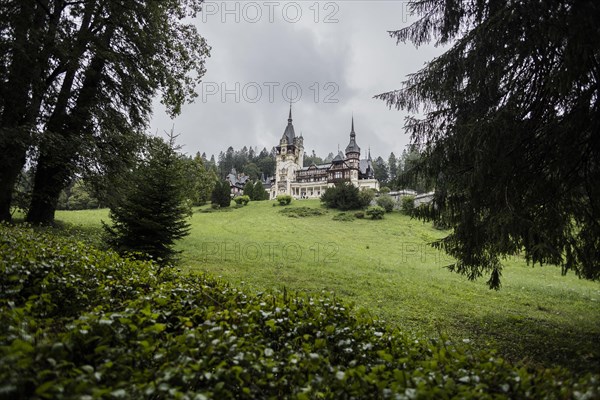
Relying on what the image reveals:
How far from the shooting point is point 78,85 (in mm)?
12039

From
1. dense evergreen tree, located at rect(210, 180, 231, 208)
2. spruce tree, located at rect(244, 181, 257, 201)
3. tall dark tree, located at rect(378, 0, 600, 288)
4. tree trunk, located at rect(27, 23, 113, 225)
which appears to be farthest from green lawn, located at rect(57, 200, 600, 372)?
spruce tree, located at rect(244, 181, 257, 201)

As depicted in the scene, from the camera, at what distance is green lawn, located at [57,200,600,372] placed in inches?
224

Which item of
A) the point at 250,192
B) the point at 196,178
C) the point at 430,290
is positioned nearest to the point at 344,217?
the point at 196,178

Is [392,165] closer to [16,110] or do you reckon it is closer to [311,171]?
[311,171]

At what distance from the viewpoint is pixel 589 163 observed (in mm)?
4824

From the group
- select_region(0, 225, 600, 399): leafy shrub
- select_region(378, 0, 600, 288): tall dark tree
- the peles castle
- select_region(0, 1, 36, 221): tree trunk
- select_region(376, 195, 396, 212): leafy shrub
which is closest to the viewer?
select_region(0, 225, 600, 399): leafy shrub

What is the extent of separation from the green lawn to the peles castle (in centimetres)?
4325

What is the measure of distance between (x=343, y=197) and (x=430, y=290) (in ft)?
98.4

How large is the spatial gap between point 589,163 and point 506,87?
5.62ft

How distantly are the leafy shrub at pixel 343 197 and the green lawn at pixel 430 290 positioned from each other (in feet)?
58.4

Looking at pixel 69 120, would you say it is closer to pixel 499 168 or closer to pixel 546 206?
pixel 499 168

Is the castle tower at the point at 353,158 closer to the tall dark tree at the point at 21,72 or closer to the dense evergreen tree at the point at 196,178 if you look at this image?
the dense evergreen tree at the point at 196,178

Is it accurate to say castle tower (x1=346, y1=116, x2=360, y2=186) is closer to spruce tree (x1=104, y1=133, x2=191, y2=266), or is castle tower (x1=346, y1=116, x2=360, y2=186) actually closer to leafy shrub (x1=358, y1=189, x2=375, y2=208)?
leafy shrub (x1=358, y1=189, x2=375, y2=208)

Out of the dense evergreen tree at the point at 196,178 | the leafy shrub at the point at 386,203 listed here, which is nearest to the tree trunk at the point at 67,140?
the dense evergreen tree at the point at 196,178
